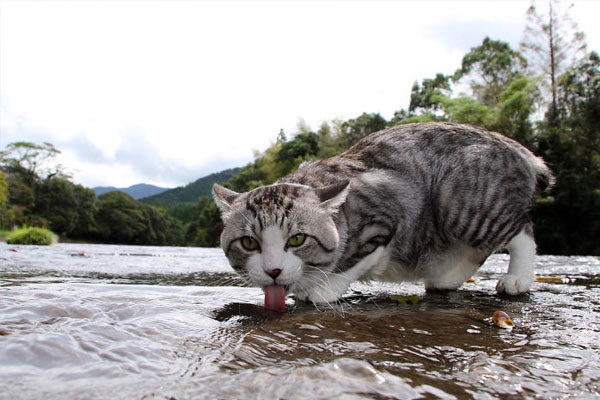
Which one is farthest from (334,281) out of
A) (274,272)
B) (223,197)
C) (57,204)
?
(57,204)

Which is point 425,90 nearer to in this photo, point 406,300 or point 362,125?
point 362,125

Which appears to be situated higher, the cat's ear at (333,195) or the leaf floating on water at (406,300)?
the cat's ear at (333,195)

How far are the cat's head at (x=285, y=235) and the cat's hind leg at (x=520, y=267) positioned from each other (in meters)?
1.64

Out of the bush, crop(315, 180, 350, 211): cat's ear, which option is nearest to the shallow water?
crop(315, 180, 350, 211): cat's ear

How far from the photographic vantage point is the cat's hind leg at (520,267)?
11.6 ft

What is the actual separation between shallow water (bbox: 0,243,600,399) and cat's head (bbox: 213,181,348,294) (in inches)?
12.4

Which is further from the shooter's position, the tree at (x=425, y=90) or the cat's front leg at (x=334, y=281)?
the tree at (x=425, y=90)

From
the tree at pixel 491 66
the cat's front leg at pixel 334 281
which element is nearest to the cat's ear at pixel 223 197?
the cat's front leg at pixel 334 281

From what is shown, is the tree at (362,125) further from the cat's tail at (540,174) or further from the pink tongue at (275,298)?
the pink tongue at (275,298)

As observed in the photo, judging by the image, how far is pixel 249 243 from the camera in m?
2.88

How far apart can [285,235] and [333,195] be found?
489mm

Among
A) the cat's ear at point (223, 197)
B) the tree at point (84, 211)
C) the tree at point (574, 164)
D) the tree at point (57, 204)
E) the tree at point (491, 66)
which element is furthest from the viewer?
the tree at point (84, 211)

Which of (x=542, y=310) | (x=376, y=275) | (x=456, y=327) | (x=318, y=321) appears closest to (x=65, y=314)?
(x=318, y=321)

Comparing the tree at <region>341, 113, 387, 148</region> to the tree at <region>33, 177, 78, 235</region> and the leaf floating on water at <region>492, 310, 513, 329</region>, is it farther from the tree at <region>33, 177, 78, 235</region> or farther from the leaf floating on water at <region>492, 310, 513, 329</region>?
the leaf floating on water at <region>492, 310, 513, 329</region>
